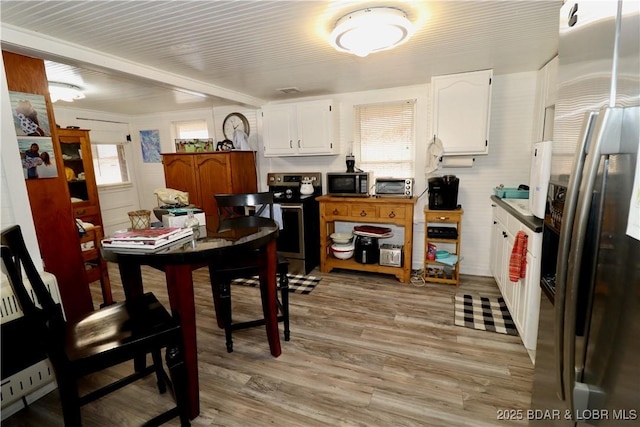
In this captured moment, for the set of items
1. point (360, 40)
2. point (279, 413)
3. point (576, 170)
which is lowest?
point (279, 413)

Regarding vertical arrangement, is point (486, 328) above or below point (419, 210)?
below

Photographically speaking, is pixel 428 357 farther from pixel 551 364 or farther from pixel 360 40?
pixel 360 40

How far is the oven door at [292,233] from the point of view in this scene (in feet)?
11.8

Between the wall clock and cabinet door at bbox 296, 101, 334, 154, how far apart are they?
0.99m

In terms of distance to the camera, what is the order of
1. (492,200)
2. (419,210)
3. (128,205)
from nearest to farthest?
1. (492,200)
2. (419,210)
3. (128,205)

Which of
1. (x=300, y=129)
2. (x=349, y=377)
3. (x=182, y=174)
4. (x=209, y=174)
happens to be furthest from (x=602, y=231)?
(x=182, y=174)

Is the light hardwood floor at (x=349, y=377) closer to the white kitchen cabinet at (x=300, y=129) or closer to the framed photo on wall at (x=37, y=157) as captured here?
the framed photo on wall at (x=37, y=157)

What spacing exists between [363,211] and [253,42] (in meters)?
2.04

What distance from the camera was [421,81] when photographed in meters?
3.31

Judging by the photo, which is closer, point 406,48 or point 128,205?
point 406,48

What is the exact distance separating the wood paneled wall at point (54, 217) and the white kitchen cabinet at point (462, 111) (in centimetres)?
325

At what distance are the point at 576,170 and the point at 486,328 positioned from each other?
2.14 metres

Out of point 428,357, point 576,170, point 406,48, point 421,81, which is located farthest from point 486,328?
point 421,81

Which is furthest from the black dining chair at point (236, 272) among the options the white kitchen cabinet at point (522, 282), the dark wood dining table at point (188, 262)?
the white kitchen cabinet at point (522, 282)
